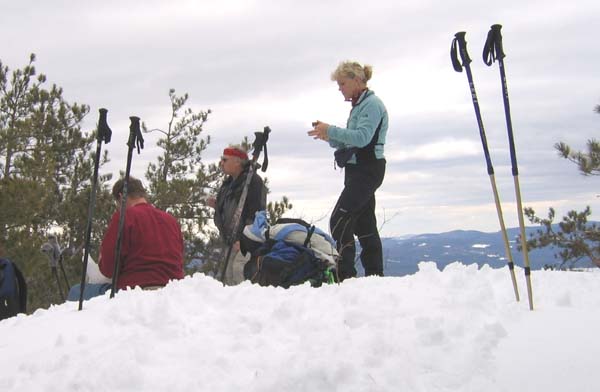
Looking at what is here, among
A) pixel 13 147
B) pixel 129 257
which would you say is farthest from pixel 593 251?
pixel 13 147

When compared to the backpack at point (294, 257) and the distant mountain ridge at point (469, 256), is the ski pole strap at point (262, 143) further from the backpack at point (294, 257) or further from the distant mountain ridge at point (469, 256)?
the distant mountain ridge at point (469, 256)

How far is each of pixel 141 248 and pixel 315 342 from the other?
2.43 meters

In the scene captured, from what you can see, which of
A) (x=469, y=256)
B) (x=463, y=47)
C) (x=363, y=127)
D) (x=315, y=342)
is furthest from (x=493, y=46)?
(x=469, y=256)

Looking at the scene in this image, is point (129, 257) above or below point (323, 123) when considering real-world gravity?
below

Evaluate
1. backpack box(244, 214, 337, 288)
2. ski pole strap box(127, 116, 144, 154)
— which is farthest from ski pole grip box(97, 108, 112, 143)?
backpack box(244, 214, 337, 288)

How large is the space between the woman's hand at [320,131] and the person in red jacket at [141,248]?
60.5 inches

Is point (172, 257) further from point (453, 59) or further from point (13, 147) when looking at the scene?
point (13, 147)

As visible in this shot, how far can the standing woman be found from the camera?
5.36 m

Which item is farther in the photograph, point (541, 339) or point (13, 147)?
point (13, 147)

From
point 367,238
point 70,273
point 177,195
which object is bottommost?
point 70,273

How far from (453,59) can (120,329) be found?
291cm

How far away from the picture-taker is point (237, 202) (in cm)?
629

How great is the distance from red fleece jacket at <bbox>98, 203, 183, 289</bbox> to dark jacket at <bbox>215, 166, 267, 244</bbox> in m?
1.02

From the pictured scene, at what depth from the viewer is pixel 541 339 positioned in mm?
3027
